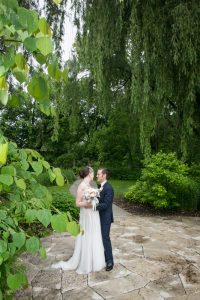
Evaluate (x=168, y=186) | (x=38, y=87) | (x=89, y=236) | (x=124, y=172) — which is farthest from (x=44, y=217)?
(x=124, y=172)

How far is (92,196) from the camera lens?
573 centimetres

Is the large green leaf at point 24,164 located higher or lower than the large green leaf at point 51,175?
higher

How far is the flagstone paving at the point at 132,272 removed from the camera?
5.02 meters

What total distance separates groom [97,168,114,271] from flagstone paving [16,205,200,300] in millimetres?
267

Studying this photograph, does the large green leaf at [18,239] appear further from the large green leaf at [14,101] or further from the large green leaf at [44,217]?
the large green leaf at [14,101]

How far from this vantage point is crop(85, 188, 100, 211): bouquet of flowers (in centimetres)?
572

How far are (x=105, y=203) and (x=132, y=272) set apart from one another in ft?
4.00

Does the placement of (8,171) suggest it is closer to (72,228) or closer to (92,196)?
(72,228)

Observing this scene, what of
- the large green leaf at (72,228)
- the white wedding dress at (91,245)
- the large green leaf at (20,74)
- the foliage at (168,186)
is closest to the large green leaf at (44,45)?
the large green leaf at (20,74)

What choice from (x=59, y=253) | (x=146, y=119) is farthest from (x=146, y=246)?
(x=146, y=119)

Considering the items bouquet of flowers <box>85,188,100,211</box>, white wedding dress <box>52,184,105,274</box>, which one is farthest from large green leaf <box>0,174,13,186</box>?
white wedding dress <box>52,184,105,274</box>

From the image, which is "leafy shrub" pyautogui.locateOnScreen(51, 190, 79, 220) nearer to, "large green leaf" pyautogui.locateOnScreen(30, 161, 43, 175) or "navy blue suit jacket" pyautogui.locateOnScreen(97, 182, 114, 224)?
"navy blue suit jacket" pyautogui.locateOnScreen(97, 182, 114, 224)

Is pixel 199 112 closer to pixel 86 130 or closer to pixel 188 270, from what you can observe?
pixel 188 270

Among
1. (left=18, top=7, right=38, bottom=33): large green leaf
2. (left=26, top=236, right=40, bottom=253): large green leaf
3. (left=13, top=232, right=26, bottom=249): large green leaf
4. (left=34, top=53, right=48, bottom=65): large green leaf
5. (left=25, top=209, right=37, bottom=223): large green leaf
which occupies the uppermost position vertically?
(left=18, top=7, right=38, bottom=33): large green leaf
